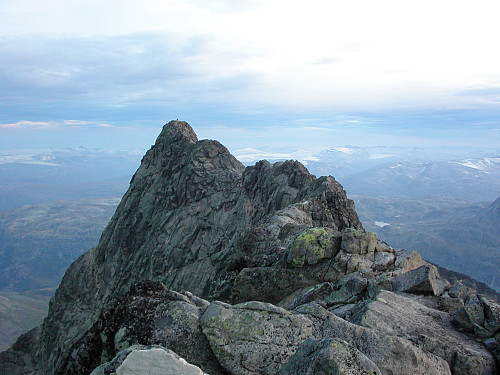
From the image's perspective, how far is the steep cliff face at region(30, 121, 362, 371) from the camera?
5812cm

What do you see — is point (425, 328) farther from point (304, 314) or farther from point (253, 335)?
point (253, 335)

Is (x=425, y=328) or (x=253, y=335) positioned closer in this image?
(x=253, y=335)

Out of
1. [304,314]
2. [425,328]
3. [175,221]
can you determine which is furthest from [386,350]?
[175,221]

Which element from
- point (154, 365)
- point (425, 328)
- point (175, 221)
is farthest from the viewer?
point (175, 221)

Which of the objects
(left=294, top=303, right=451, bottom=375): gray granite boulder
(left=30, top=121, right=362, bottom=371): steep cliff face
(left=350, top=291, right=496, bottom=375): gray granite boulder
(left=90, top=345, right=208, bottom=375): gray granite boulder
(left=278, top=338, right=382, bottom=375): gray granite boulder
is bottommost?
(left=30, top=121, right=362, bottom=371): steep cliff face

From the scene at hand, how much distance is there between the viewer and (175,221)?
73625mm

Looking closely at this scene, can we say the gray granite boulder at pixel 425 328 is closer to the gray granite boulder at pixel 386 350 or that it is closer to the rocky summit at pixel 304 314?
the rocky summit at pixel 304 314

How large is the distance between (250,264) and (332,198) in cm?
1865

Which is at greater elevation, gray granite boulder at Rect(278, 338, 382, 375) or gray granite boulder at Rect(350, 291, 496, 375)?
gray granite boulder at Rect(278, 338, 382, 375)

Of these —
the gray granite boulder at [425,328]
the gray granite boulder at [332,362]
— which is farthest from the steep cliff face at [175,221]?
the gray granite boulder at [332,362]

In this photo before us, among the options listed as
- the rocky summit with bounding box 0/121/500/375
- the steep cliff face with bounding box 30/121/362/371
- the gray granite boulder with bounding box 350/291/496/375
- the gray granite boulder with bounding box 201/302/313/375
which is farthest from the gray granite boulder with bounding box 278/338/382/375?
the steep cliff face with bounding box 30/121/362/371

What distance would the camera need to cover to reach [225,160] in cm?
8188

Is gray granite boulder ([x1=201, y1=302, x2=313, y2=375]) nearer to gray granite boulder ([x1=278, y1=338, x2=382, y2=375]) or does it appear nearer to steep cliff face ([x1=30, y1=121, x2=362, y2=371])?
gray granite boulder ([x1=278, y1=338, x2=382, y2=375])

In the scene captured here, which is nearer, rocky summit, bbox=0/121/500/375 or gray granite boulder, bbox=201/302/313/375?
rocky summit, bbox=0/121/500/375
